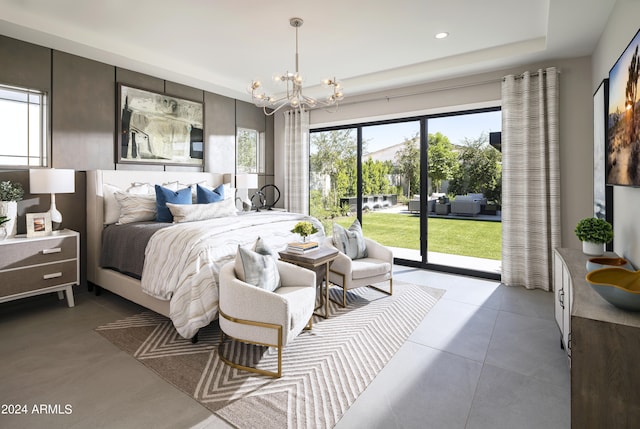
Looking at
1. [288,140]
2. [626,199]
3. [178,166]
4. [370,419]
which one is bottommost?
[370,419]

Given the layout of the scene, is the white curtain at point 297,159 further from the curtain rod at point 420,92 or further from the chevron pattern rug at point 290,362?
the chevron pattern rug at point 290,362

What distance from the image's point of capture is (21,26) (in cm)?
304

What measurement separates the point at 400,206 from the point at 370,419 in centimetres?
380

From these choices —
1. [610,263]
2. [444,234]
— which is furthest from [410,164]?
[610,263]

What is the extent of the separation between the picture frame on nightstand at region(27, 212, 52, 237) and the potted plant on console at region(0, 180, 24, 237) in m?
0.12

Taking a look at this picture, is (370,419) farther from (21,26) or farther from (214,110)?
(214,110)

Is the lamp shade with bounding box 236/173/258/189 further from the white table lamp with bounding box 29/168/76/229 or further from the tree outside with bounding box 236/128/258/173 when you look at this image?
the white table lamp with bounding box 29/168/76/229

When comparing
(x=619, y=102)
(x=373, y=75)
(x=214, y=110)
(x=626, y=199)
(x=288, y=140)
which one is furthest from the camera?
(x=288, y=140)

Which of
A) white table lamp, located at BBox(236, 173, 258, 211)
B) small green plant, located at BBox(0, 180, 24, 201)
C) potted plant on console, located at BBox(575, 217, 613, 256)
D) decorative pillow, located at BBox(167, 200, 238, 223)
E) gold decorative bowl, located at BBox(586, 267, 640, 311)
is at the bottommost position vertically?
gold decorative bowl, located at BBox(586, 267, 640, 311)

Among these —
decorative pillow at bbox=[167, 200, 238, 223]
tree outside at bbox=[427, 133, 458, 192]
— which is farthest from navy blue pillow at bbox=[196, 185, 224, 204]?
tree outside at bbox=[427, 133, 458, 192]

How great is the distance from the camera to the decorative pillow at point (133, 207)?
372 centimetres

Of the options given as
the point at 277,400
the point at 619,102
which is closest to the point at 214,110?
the point at 277,400

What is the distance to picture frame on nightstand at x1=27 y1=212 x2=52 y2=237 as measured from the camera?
10.6 feet

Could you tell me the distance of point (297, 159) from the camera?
595 centimetres
